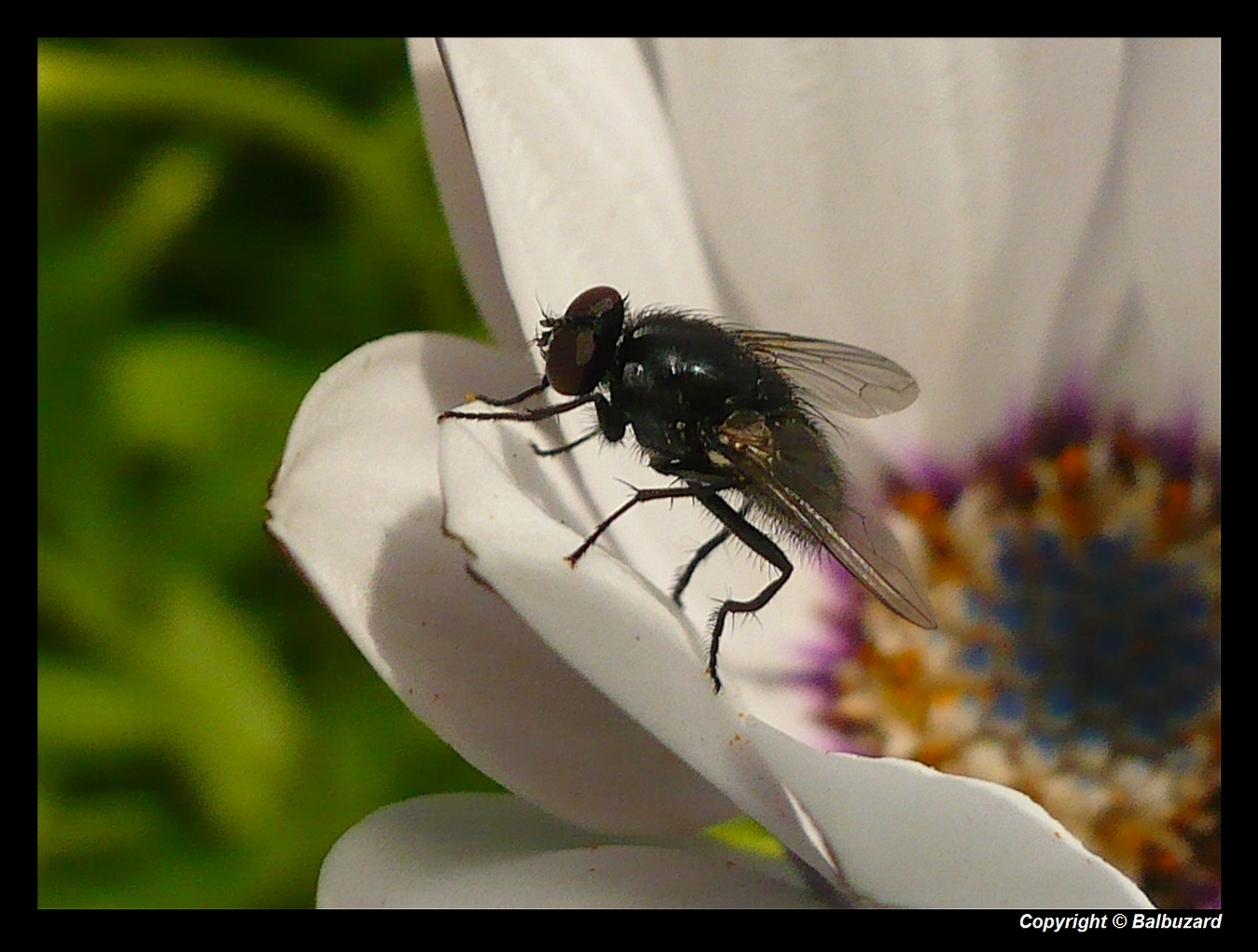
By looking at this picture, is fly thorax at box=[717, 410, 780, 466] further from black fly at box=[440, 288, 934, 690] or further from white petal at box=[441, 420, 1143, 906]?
white petal at box=[441, 420, 1143, 906]

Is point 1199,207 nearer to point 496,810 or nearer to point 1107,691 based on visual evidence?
point 1107,691

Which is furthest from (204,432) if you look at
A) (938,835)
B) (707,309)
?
(938,835)

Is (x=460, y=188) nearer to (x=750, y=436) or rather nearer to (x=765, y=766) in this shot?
(x=750, y=436)

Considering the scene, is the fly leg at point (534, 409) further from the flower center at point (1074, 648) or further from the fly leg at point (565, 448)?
the flower center at point (1074, 648)

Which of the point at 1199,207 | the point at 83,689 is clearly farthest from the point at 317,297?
the point at 1199,207

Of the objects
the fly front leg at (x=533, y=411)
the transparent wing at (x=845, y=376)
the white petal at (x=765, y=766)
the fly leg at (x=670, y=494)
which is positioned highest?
the transparent wing at (x=845, y=376)

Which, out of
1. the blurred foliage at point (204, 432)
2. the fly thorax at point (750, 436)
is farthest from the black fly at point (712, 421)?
the blurred foliage at point (204, 432)
